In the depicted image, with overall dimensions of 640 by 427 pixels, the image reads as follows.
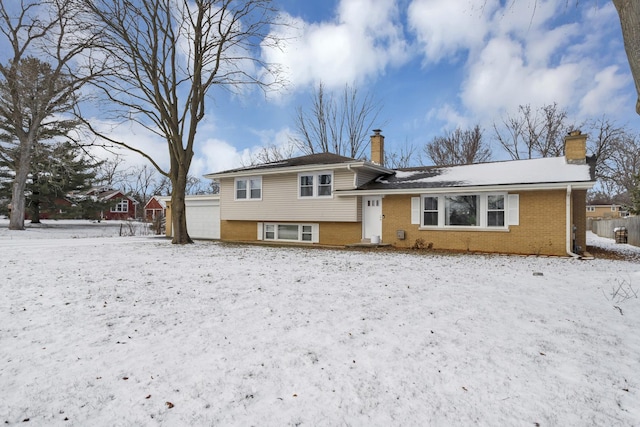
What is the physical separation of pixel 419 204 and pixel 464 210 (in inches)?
68.6

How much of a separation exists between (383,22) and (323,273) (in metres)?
12.8

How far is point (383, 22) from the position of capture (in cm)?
1595

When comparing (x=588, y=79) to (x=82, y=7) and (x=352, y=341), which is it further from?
(x=82, y=7)

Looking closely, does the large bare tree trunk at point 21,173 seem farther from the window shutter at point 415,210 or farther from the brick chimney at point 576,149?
the brick chimney at point 576,149

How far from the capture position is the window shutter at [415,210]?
48.9ft

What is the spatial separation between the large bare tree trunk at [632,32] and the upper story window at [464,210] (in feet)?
29.6

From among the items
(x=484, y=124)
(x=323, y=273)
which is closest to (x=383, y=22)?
(x=323, y=273)

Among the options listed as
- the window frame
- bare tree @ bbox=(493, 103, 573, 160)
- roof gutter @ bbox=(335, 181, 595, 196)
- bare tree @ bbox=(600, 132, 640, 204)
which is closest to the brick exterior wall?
roof gutter @ bbox=(335, 181, 595, 196)

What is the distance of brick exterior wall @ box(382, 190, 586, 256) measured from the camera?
12.4m

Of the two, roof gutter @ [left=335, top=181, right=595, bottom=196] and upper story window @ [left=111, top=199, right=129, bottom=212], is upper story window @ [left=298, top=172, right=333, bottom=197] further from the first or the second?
upper story window @ [left=111, top=199, right=129, bottom=212]

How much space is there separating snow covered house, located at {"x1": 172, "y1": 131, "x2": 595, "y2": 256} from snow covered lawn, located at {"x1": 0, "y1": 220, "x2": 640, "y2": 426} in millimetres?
5653

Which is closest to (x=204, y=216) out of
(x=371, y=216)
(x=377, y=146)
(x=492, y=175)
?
(x=377, y=146)

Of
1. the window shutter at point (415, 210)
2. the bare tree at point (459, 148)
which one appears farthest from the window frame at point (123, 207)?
the window shutter at point (415, 210)

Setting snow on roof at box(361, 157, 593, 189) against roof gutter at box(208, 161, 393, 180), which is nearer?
snow on roof at box(361, 157, 593, 189)
